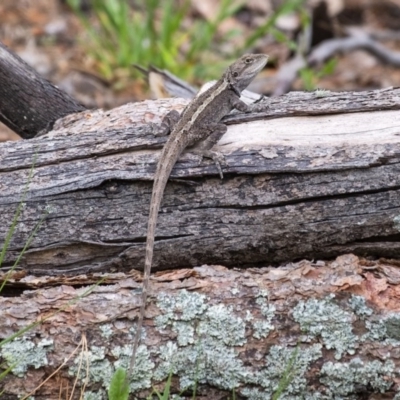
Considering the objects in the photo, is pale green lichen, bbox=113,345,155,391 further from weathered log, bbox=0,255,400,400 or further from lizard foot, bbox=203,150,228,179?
lizard foot, bbox=203,150,228,179

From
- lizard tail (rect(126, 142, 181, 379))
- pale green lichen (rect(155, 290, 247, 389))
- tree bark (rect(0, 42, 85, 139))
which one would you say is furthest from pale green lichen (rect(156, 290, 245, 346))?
tree bark (rect(0, 42, 85, 139))

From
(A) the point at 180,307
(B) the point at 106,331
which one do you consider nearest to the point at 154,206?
(A) the point at 180,307

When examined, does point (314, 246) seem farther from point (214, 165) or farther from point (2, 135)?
point (2, 135)

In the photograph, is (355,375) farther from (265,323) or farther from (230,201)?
(230,201)

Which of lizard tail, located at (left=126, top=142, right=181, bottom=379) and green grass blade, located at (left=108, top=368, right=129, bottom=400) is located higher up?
lizard tail, located at (left=126, top=142, right=181, bottom=379)

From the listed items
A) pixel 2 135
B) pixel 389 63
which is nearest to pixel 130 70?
pixel 2 135

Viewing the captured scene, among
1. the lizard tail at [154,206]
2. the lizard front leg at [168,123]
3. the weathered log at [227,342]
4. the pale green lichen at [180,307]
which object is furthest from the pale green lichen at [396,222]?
the lizard front leg at [168,123]
